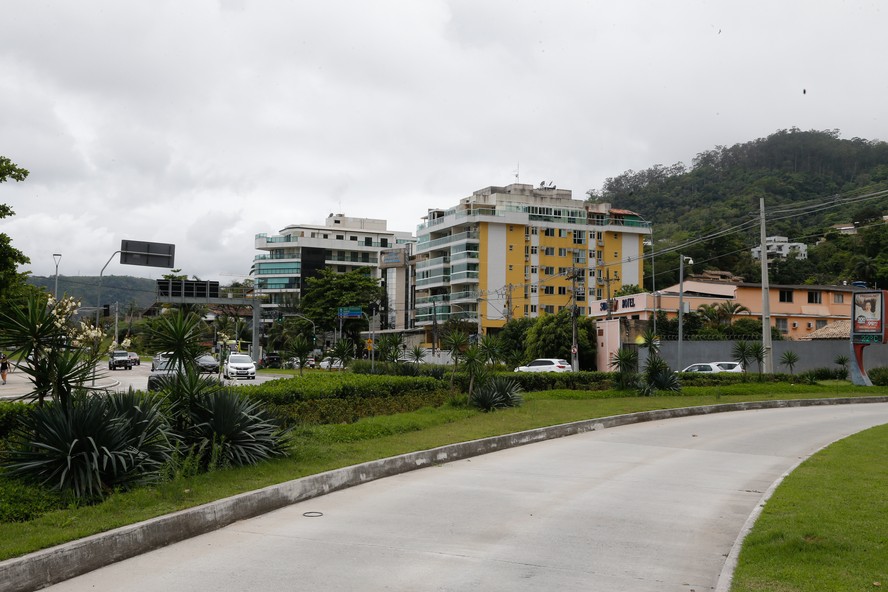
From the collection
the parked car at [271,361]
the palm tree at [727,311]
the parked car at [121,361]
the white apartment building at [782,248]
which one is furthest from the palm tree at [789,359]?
the white apartment building at [782,248]

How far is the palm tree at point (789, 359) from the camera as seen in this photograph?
4653 centimetres

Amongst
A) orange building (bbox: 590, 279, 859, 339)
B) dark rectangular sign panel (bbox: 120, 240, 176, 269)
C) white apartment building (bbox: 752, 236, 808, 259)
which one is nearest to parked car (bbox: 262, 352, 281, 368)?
orange building (bbox: 590, 279, 859, 339)

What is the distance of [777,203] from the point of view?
315 feet

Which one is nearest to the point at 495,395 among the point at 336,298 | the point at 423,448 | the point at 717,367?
the point at 423,448

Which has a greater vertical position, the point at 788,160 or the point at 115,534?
the point at 788,160

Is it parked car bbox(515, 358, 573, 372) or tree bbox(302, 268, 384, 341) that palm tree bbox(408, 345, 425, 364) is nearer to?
parked car bbox(515, 358, 573, 372)

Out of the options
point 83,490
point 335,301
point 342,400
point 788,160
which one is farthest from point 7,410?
point 788,160

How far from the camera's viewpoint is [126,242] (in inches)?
1235

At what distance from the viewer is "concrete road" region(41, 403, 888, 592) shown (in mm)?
7062

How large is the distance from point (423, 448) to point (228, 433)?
3946 mm

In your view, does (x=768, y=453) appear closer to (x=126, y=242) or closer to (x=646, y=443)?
(x=646, y=443)

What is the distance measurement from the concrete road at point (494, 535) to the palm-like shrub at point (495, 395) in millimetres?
6791

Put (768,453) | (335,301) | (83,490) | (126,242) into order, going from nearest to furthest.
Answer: (83,490) → (768,453) → (126,242) → (335,301)

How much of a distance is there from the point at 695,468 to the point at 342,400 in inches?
311
